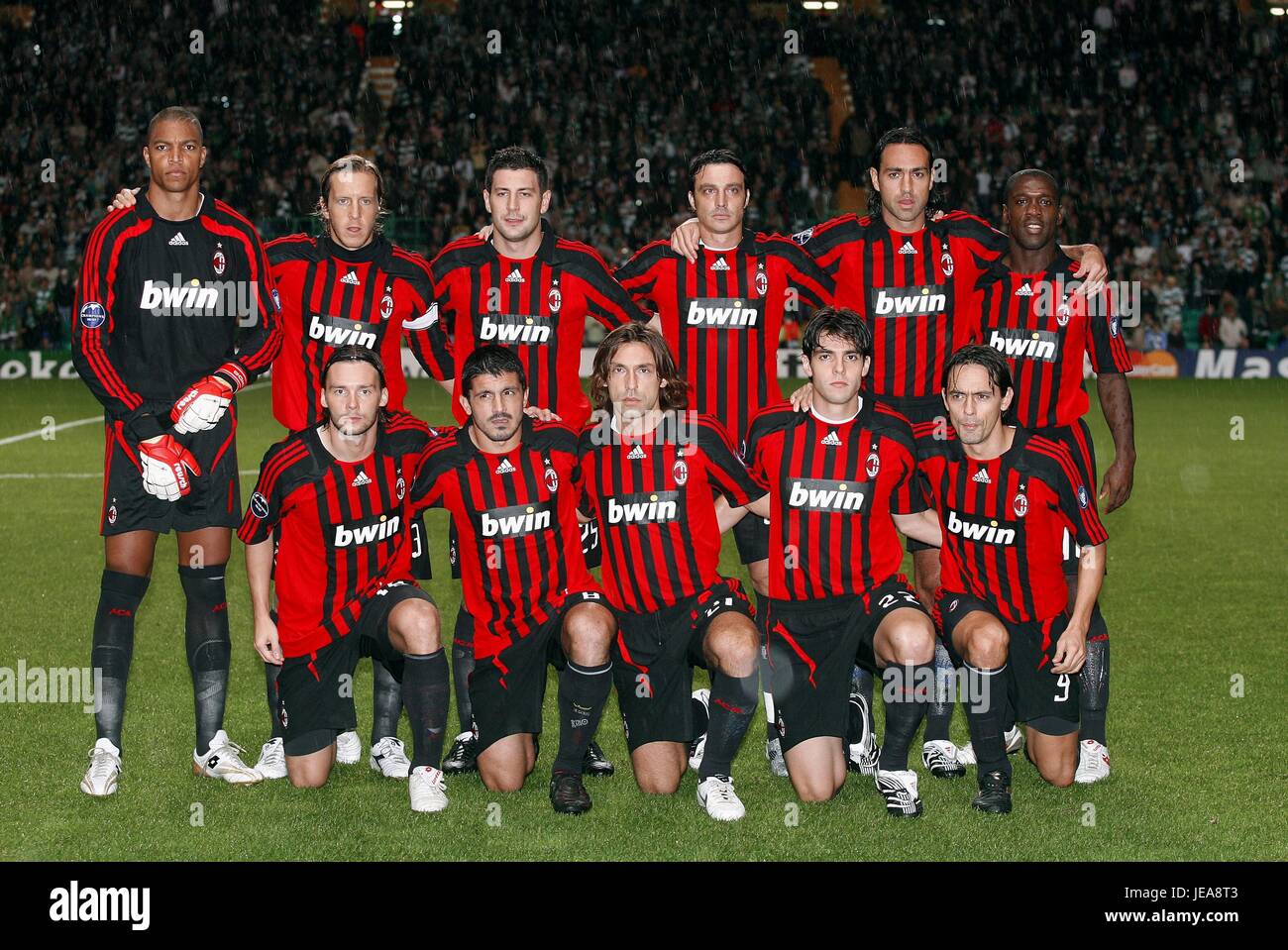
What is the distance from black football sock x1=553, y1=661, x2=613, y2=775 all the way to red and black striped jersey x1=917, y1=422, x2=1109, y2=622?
1292 millimetres

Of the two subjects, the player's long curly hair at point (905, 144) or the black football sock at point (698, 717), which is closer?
the black football sock at point (698, 717)

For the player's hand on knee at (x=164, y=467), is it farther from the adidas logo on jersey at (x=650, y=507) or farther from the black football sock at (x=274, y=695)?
the adidas logo on jersey at (x=650, y=507)

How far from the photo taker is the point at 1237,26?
28.3 m

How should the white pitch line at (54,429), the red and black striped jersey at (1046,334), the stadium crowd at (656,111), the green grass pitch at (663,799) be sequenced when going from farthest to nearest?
the stadium crowd at (656,111), the white pitch line at (54,429), the red and black striped jersey at (1046,334), the green grass pitch at (663,799)

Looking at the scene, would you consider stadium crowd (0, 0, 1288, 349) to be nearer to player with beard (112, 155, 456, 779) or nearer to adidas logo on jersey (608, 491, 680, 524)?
player with beard (112, 155, 456, 779)

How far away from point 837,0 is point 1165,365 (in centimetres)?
1185

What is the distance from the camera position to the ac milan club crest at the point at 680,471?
5375 mm

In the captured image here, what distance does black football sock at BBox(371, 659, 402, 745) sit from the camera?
5598 millimetres

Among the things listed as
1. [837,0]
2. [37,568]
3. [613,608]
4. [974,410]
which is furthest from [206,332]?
[837,0]

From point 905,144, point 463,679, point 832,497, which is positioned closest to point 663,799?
point 463,679

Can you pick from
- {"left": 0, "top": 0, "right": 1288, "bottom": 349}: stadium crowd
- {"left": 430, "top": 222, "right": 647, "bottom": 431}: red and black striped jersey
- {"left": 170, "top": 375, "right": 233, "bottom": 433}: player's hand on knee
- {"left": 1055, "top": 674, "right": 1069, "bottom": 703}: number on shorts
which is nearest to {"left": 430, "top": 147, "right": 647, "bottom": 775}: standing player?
{"left": 430, "top": 222, "right": 647, "bottom": 431}: red and black striped jersey

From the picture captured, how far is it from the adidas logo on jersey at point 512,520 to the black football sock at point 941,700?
147 centimetres

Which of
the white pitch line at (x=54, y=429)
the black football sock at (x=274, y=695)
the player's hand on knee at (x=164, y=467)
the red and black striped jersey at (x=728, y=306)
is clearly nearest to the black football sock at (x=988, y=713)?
the red and black striped jersey at (x=728, y=306)

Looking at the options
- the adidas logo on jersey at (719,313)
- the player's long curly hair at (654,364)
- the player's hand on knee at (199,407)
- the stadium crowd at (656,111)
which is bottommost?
the player's hand on knee at (199,407)
